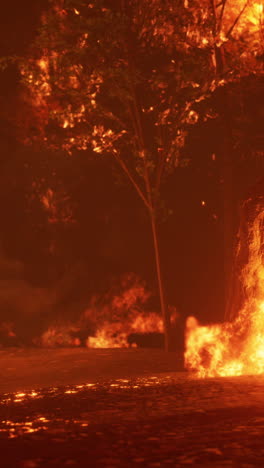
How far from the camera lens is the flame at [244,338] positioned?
40.8ft

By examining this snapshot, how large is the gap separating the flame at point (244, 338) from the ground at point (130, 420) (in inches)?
20.5

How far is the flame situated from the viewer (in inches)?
489

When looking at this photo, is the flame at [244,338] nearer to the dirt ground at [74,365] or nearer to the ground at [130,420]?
the ground at [130,420]

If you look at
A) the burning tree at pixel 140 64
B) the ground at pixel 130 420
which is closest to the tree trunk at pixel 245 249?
the ground at pixel 130 420

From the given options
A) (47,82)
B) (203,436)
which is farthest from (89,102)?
(203,436)

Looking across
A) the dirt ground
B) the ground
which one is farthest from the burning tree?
the ground

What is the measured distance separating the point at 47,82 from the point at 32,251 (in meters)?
6.17

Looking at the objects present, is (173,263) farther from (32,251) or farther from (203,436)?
(203,436)

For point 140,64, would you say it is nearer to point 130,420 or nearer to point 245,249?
point 245,249

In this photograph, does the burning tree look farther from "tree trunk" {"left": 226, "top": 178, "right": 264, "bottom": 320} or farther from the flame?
the flame

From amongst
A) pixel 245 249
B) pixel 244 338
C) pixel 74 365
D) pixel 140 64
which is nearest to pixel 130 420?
pixel 244 338

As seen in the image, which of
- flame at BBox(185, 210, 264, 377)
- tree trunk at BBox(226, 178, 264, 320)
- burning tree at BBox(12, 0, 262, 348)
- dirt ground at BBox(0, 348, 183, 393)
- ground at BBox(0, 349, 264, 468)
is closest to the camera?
ground at BBox(0, 349, 264, 468)

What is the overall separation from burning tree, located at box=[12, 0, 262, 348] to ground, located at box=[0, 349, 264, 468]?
5922mm

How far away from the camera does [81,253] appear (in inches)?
838
